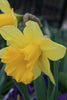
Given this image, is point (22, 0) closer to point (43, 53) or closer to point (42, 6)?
point (42, 6)

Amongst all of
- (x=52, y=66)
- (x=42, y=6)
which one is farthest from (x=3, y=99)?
(x=42, y=6)

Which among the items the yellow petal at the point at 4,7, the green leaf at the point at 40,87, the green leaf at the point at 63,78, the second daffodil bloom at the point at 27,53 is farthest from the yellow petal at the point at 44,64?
the green leaf at the point at 63,78

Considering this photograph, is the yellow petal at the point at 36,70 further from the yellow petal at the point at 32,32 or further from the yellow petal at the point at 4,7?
the yellow petal at the point at 4,7

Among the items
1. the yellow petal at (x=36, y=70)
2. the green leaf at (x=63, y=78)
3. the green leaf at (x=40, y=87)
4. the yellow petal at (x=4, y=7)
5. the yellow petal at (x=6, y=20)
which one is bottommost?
the green leaf at (x=63, y=78)

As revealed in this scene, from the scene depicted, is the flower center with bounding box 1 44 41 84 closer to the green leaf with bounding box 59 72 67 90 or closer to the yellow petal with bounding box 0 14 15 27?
the yellow petal with bounding box 0 14 15 27

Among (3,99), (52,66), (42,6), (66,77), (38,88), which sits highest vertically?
(52,66)

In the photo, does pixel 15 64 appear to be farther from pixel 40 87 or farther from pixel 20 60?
pixel 40 87

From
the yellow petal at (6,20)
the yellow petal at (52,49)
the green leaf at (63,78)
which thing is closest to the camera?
the yellow petal at (52,49)
